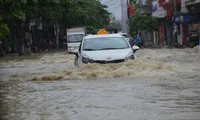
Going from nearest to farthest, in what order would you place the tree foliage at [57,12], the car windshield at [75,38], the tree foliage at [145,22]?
the tree foliage at [57,12] < the car windshield at [75,38] < the tree foliage at [145,22]

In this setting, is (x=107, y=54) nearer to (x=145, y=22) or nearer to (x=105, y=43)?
(x=105, y=43)

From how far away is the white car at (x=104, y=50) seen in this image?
14.1 metres

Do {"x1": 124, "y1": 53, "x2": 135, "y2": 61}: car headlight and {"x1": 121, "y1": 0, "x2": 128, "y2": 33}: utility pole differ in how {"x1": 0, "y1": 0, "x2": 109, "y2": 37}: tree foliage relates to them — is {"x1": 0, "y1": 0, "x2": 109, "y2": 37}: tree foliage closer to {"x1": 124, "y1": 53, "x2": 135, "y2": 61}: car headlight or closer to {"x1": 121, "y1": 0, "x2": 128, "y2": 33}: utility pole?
{"x1": 121, "y1": 0, "x2": 128, "y2": 33}: utility pole

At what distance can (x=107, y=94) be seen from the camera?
404 inches

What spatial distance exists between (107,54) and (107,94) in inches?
162

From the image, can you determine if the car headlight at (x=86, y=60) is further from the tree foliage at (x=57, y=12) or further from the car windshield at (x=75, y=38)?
the car windshield at (x=75, y=38)

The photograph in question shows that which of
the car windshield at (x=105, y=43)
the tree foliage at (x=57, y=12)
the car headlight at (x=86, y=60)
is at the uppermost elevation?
the tree foliage at (x=57, y=12)

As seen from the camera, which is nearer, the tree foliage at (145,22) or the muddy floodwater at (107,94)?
the muddy floodwater at (107,94)

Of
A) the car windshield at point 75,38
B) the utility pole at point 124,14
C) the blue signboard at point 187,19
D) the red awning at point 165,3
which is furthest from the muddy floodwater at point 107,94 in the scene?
the utility pole at point 124,14

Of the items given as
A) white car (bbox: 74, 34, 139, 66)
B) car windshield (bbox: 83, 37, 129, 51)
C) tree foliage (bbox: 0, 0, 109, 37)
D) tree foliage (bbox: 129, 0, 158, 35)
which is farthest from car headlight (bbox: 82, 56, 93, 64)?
tree foliage (bbox: 129, 0, 158, 35)

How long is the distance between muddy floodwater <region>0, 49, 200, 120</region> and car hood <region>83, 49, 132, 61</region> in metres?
0.27

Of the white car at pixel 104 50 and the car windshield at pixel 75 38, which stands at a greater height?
the white car at pixel 104 50

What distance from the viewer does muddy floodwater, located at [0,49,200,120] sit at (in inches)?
310

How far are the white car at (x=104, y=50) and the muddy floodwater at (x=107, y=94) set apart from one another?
0.23 m
